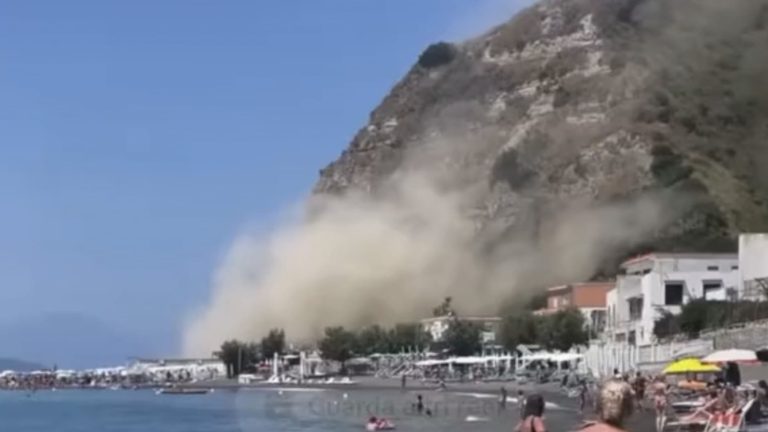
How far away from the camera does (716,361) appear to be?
36.0 metres

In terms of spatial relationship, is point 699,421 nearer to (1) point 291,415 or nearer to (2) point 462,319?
(1) point 291,415

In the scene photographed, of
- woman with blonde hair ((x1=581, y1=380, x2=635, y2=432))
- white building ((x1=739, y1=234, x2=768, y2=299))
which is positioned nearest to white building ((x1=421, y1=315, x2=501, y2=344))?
white building ((x1=739, y1=234, x2=768, y2=299))

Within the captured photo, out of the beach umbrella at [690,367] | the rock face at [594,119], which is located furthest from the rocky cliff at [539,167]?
the beach umbrella at [690,367]

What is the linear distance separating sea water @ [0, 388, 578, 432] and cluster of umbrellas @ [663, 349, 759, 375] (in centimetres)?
376

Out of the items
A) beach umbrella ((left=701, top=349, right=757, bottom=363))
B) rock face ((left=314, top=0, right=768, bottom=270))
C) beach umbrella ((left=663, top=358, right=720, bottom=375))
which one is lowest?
beach umbrella ((left=663, top=358, right=720, bottom=375))

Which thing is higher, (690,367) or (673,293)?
(673,293)

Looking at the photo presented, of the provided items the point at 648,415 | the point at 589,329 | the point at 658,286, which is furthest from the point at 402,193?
the point at 648,415

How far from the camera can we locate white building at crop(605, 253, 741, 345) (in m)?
73.8

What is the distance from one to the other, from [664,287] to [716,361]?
39524 millimetres

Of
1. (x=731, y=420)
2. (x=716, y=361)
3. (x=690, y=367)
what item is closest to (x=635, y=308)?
(x=690, y=367)

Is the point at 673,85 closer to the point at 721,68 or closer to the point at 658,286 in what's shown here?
the point at 721,68

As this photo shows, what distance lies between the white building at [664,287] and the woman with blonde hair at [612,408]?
65.2 m

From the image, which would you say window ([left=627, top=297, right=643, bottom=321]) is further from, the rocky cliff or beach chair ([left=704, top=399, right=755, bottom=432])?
beach chair ([left=704, top=399, right=755, bottom=432])

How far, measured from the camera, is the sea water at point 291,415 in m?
53.7
